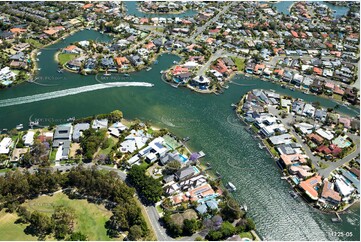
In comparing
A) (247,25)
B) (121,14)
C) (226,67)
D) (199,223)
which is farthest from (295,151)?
(121,14)

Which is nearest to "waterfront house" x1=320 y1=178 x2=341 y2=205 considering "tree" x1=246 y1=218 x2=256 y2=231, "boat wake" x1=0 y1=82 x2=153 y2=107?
"tree" x1=246 y1=218 x2=256 y2=231

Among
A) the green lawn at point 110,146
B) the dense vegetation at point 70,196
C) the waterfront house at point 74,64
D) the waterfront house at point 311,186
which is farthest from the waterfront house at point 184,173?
the waterfront house at point 74,64

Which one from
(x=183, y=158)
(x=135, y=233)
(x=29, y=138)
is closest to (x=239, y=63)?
(x=183, y=158)

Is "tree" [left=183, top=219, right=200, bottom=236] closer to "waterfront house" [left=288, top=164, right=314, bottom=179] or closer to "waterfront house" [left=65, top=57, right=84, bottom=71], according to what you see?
"waterfront house" [left=288, top=164, right=314, bottom=179]

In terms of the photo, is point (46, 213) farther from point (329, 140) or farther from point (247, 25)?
point (247, 25)

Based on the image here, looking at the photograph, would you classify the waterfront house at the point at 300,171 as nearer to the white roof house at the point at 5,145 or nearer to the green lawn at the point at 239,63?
the green lawn at the point at 239,63

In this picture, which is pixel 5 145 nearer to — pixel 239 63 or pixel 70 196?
pixel 70 196
